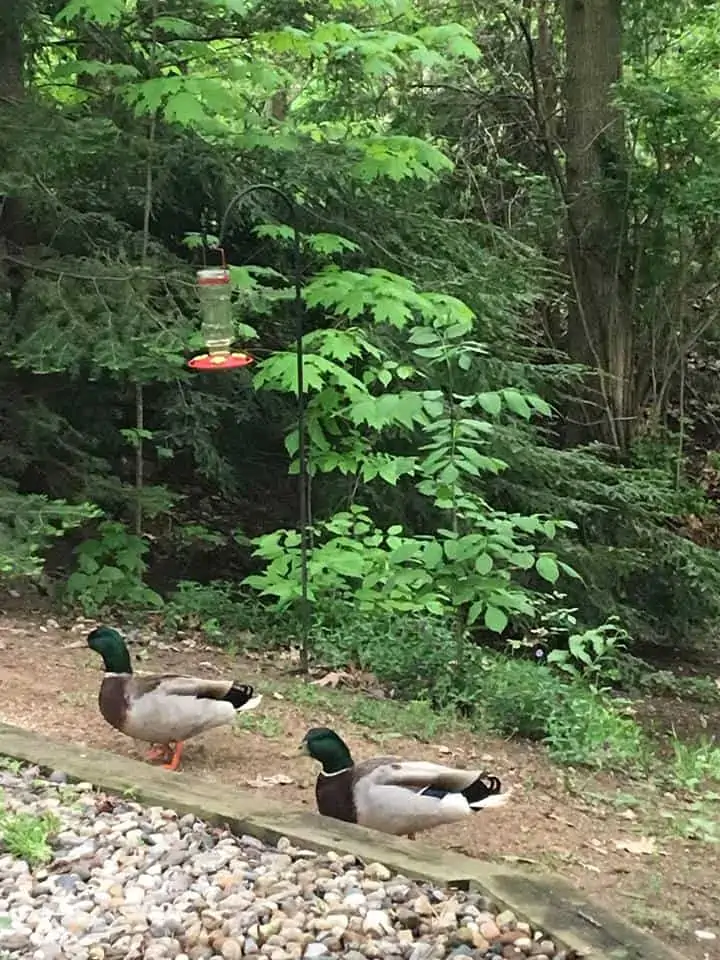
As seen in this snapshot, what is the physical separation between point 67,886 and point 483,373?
5.69 metres

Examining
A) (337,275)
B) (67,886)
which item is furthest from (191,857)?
(337,275)

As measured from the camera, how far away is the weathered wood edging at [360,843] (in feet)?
8.83

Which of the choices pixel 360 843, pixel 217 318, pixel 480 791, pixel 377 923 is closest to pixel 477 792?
pixel 480 791

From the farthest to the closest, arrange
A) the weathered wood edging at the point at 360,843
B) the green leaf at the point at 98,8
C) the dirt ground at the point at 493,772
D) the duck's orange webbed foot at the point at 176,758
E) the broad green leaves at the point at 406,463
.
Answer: the green leaf at the point at 98,8
the broad green leaves at the point at 406,463
the duck's orange webbed foot at the point at 176,758
the dirt ground at the point at 493,772
the weathered wood edging at the point at 360,843

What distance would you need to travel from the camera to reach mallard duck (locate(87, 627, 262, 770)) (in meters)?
4.15

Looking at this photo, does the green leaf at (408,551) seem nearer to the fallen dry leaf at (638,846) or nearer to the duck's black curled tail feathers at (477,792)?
the fallen dry leaf at (638,846)

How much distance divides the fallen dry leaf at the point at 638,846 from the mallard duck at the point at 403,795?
86cm

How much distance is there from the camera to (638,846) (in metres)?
4.27

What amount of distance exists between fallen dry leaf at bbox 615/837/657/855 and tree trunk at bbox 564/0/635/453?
20.9ft

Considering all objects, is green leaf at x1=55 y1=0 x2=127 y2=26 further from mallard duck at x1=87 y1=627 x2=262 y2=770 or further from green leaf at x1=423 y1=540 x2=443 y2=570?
mallard duck at x1=87 y1=627 x2=262 y2=770

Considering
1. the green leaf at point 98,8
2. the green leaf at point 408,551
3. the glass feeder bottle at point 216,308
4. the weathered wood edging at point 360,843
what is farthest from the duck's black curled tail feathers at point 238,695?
the green leaf at point 98,8

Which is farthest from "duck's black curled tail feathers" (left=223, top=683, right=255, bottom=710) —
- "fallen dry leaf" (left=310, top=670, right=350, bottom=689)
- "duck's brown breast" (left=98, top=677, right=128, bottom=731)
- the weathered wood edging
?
"fallen dry leaf" (left=310, top=670, right=350, bottom=689)

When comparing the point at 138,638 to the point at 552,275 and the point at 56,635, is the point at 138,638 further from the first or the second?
the point at 552,275

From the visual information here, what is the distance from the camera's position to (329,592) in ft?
23.2
